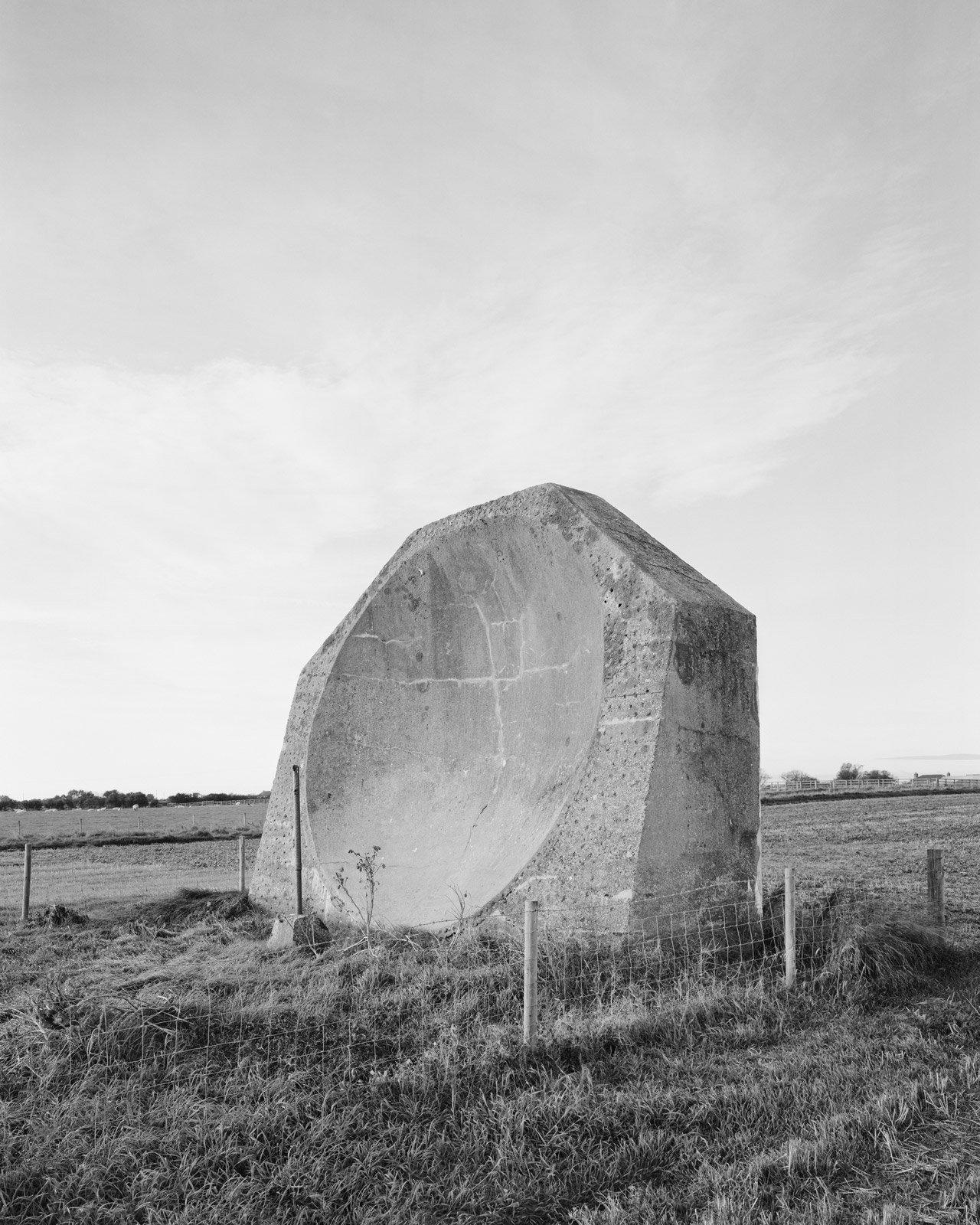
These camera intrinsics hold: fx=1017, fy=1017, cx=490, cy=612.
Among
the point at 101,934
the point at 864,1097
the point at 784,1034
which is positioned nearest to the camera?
the point at 864,1097

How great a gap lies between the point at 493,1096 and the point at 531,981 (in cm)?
92

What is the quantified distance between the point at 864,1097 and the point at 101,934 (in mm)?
8971

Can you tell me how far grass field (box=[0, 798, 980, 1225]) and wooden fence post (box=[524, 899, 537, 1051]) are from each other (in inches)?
6.0

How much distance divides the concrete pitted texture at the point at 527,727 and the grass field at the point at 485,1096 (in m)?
1.28

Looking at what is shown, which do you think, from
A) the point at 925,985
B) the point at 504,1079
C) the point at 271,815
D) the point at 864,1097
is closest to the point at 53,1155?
the point at 504,1079

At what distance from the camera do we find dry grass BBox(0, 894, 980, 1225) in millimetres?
4352

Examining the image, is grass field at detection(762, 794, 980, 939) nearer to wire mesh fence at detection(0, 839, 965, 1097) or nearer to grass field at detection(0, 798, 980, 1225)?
wire mesh fence at detection(0, 839, 965, 1097)

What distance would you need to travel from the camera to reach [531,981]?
Answer: 6.27m

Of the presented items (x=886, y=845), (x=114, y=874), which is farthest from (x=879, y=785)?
(x=114, y=874)

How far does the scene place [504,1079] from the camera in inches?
220

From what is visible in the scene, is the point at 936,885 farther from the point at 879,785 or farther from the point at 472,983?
the point at 879,785

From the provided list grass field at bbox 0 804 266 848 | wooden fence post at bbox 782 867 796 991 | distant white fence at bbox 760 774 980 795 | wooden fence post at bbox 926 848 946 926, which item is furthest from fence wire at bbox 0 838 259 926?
distant white fence at bbox 760 774 980 795

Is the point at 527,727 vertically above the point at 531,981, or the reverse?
the point at 527,727

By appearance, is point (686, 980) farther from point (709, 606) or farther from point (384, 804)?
point (384, 804)
